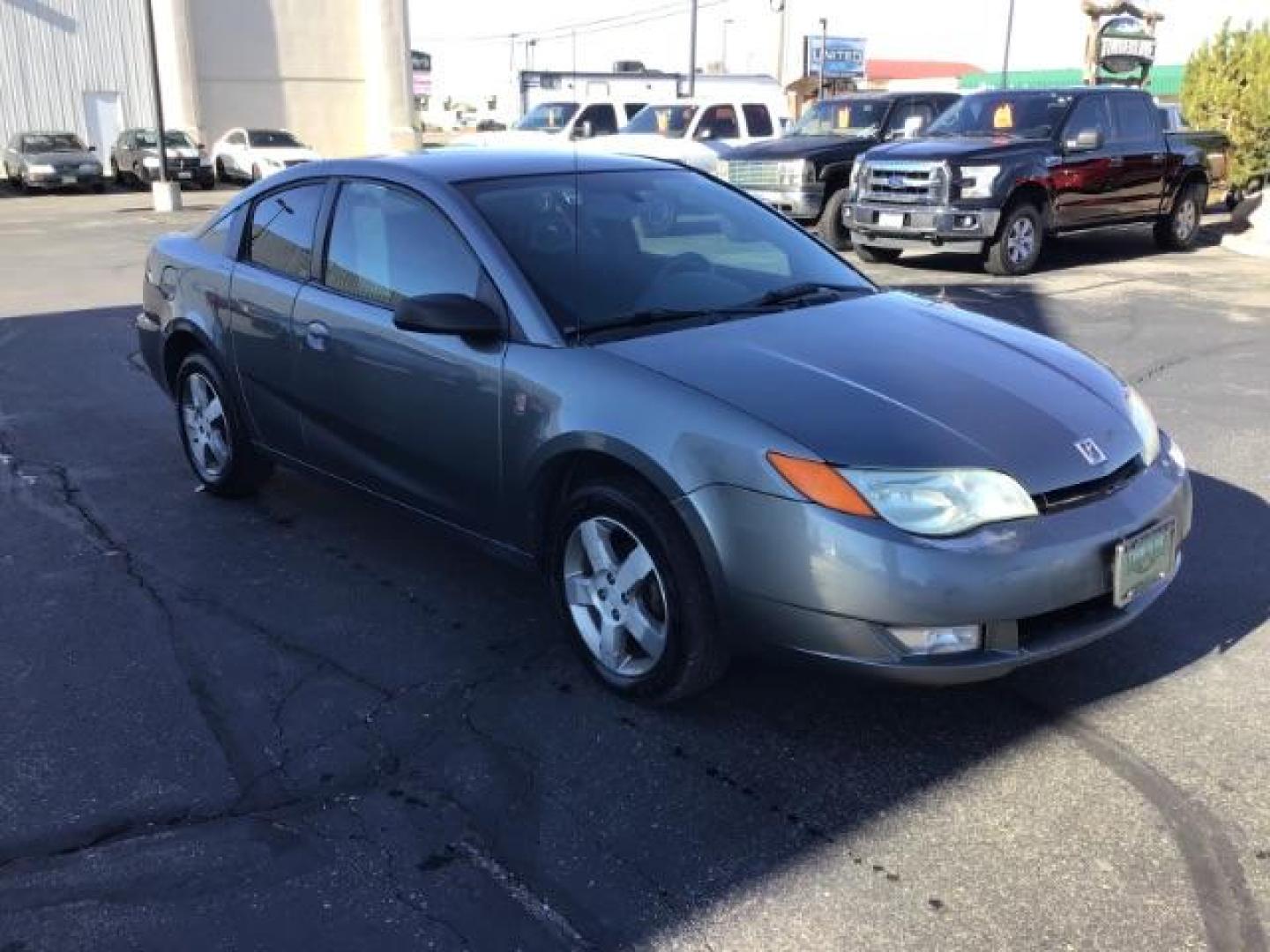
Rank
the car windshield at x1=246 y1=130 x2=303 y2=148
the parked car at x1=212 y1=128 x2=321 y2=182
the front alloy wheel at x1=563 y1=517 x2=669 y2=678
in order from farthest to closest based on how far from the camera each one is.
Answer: the car windshield at x1=246 y1=130 x2=303 y2=148
the parked car at x1=212 y1=128 x2=321 y2=182
the front alloy wheel at x1=563 y1=517 x2=669 y2=678

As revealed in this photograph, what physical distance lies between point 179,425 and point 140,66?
113 ft

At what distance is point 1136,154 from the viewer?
1334 cm

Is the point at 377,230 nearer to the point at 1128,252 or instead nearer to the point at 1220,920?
the point at 1220,920

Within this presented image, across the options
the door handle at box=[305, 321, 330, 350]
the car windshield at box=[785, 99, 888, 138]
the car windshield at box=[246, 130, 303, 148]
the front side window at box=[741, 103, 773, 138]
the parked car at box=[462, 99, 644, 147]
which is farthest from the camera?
the car windshield at box=[246, 130, 303, 148]

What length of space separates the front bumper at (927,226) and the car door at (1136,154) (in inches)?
84.1

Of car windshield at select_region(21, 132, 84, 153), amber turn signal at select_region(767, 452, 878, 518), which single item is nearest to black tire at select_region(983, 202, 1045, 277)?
amber turn signal at select_region(767, 452, 878, 518)

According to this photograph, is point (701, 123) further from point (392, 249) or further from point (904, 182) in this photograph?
point (392, 249)

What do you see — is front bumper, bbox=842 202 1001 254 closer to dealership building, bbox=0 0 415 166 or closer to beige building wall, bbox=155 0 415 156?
dealership building, bbox=0 0 415 166

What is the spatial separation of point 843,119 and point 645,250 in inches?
506

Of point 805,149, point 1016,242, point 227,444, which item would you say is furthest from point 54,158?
point 227,444

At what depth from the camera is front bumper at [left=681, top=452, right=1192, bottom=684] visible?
2906mm

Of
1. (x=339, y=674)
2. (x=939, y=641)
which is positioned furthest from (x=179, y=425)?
(x=939, y=641)

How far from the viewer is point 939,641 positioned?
9.77ft

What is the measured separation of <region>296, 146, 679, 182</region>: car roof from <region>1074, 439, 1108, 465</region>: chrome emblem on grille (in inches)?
82.7
